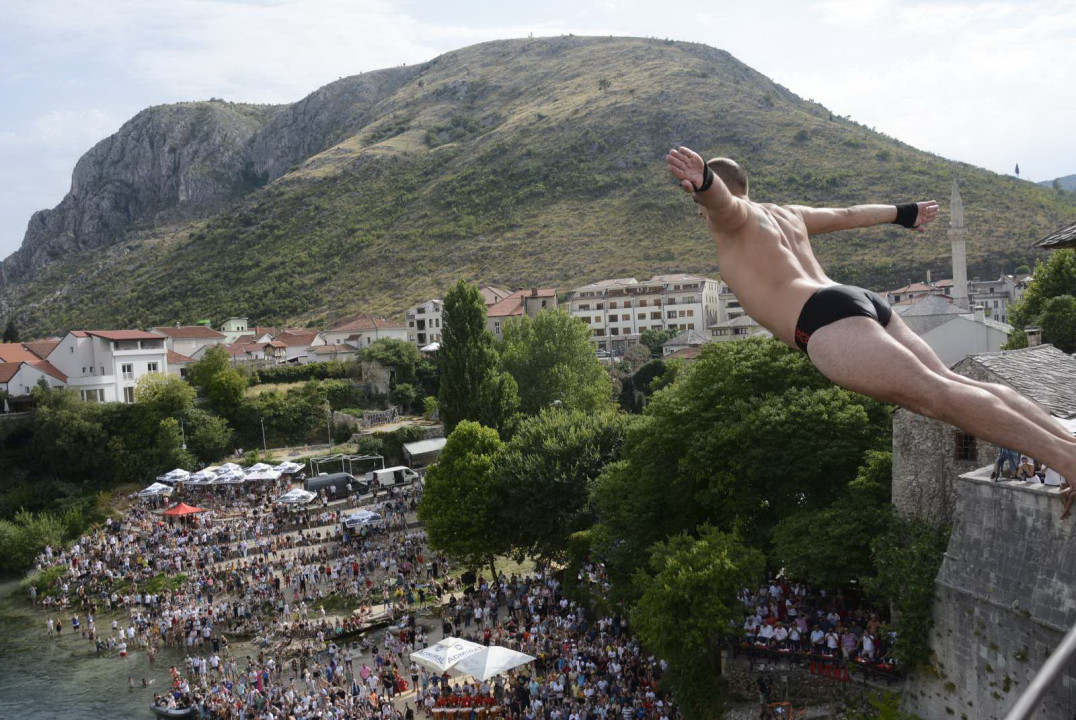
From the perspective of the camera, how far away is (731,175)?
4730 millimetres

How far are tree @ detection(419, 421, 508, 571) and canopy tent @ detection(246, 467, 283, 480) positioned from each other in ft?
53.3

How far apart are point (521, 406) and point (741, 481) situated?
106ft

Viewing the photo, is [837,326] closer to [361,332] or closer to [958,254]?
[958,254]

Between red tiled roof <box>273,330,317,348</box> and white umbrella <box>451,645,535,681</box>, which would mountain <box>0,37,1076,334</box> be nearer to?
red tiled roof <box>273,330,317,348</box>

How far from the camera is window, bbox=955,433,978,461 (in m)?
19.4

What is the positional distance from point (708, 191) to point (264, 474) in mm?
47861

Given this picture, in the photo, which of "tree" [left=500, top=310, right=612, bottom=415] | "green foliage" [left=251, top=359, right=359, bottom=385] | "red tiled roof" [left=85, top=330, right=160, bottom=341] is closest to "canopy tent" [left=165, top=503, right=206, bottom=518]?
"tree" [left=500, top=310, right=612, bottom=415]

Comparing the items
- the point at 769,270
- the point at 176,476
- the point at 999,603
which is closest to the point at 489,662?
the point at 999,603

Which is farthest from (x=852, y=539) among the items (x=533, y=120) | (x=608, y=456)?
(x=533, y=120)

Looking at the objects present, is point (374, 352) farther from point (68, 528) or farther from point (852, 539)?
point (852, 539)

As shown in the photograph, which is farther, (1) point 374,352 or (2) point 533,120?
(2) point 533,120

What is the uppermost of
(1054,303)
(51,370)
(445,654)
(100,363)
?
(1054,303)

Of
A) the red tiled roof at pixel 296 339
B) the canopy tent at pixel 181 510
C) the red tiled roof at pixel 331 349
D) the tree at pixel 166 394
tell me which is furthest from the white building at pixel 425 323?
the canopy tent at pixel 181 510

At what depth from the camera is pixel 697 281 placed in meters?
87.2
